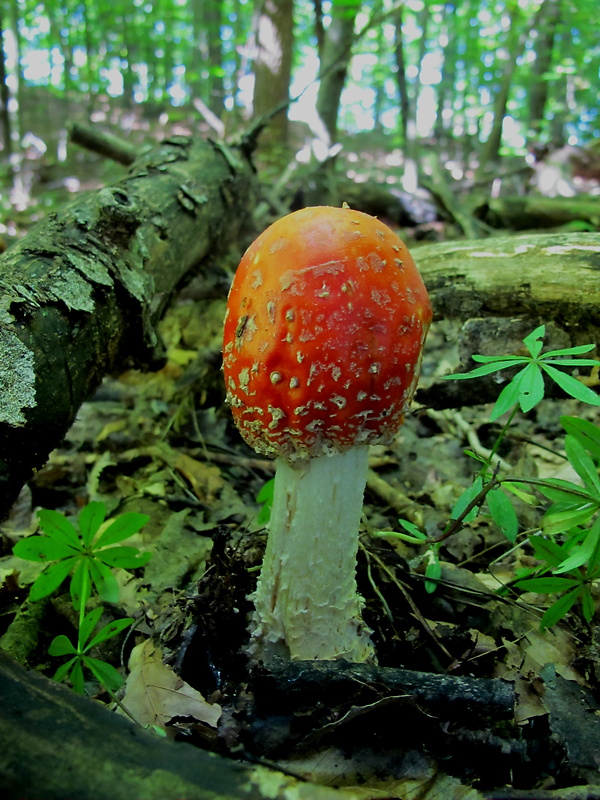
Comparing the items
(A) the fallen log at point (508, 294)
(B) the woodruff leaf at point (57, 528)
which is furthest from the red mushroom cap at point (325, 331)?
(A) the fallen log at point (508, 294)

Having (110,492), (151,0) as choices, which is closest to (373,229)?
(110,492)

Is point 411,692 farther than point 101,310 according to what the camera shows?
No

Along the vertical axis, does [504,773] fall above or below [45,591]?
below

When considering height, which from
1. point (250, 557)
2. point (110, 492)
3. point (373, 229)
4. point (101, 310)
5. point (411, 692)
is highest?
point (373, 229)

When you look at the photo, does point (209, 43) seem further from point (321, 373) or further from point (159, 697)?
point (159, 697)

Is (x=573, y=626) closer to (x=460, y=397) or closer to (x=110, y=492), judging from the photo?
(x=460, y=397)

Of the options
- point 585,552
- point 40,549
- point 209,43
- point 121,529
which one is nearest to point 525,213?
point 585,552

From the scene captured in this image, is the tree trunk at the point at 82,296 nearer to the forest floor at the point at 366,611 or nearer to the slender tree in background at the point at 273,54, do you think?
the forest floor at the point at 366,611
